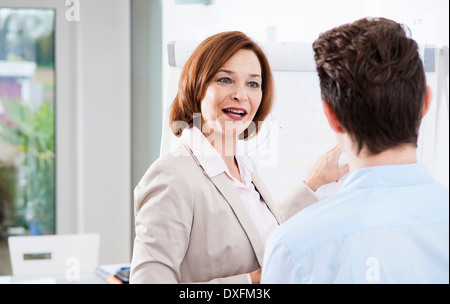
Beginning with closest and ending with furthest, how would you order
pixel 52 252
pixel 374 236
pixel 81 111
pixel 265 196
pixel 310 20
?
pixel 374 236 → pixel 265 196 → pixel 310 20 → pixel 52 252 → pixel 81 111

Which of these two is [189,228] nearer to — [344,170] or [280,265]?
[280,265]

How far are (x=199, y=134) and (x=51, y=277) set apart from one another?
120cm

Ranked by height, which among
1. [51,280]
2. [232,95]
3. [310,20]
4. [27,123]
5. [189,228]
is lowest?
[51,280]

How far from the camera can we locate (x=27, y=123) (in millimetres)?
3219

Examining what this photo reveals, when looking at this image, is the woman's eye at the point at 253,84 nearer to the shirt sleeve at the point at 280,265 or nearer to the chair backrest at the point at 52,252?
the shirt sleeve at the point at 280,265

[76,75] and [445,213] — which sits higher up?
[76,75]

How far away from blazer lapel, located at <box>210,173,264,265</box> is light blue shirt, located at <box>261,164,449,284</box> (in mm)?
340

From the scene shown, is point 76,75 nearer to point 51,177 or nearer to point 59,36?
point 59,36

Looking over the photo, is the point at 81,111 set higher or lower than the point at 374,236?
higher

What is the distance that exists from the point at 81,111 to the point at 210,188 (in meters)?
2.16

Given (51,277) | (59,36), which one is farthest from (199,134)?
(59,36)

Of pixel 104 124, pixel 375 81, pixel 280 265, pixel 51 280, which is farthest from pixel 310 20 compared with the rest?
pixel 104 124

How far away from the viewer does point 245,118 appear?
1.17 metres

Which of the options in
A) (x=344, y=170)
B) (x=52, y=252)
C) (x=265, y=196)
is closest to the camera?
(x=265, y=196)
